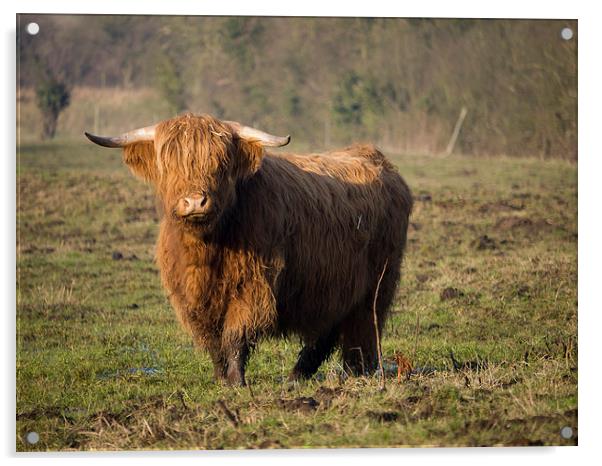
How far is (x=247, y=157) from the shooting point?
635cm

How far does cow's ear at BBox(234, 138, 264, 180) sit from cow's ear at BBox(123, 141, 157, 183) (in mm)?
470

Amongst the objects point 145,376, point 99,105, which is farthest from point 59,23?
point 99,105

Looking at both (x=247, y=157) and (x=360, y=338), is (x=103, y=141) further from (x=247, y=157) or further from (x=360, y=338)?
(x=360, y=338)

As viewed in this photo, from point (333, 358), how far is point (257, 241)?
6.12ft

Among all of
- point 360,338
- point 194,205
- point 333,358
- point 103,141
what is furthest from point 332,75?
point 194,205

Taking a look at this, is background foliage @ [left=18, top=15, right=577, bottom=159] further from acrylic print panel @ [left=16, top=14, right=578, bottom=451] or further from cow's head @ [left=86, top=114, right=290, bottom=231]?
cow's head @ [left=86, top=114, right=290, bottom=231]

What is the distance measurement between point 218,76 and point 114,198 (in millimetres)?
2826

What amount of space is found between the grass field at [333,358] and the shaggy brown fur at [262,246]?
314mm

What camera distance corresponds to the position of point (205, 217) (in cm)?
601

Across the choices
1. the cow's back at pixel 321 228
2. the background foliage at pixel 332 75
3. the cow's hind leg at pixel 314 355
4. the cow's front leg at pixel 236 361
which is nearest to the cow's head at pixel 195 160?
the cow's back at pixel 321 228

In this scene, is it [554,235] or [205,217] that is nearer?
[205,217]

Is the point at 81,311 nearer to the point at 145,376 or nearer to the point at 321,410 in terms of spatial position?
the point at 145,376

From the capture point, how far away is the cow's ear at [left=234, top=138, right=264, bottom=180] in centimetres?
633

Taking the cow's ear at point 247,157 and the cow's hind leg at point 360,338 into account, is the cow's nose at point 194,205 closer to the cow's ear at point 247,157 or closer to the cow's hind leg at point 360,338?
the cow's ear at point 247,157
